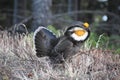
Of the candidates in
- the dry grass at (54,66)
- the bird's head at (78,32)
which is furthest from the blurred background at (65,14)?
the bird's head at (78,32)

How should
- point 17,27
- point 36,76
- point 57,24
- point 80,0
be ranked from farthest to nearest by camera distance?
point 80,0
point 57,24
point 17,27
point 36,76

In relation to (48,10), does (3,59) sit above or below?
below

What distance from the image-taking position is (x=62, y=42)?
716 cm

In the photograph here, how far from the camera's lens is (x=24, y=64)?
7234mm

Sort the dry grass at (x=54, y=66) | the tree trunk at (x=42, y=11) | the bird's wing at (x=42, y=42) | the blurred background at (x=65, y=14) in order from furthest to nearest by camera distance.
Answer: the blurred background at (x=65, y=14), the tree trunk at (x=42, y=11), the bird's wing at (x=42, y=42), the dry grass at (x=54, y=66)

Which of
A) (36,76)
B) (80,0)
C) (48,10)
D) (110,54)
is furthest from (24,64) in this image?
(80,0)

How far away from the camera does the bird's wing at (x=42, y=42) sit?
743 cm

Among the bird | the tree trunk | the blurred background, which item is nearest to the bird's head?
the bird

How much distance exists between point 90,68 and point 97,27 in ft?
28.8

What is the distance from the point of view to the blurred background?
12992 mm

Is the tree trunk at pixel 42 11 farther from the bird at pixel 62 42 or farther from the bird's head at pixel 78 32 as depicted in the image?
the bird's head at pixel 78 32

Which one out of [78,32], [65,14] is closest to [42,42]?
[78,32]

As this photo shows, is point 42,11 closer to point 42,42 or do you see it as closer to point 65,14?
point 65,14

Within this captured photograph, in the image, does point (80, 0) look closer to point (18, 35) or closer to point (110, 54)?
point (18, 35)
